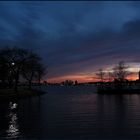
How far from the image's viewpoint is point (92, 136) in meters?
23.3

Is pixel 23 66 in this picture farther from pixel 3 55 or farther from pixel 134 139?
pixel 134 139

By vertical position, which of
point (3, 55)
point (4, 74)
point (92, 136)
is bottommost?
point (92, 136)

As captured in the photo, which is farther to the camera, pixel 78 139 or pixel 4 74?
pixel 4 74

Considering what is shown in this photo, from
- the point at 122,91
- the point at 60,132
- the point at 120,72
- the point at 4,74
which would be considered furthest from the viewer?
the point at 120,72

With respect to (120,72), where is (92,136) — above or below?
below

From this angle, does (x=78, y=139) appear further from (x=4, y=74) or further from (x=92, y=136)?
(x=4, y=74)

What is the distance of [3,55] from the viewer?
9856cm

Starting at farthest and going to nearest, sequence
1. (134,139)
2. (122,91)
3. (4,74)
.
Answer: (122,91), (4,74), (134,139)

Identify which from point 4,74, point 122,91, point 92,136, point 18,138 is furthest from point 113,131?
point 122,91

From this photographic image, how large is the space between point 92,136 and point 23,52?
8298 cm

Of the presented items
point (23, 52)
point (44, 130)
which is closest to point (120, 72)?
point (23, 52)

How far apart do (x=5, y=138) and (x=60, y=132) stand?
5.04 meters

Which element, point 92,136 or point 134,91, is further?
point 134,91

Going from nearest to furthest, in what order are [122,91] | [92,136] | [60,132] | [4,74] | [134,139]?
1. [134,139]
2. [92,136]
3. [60,132]
4. [4,74]
5. [122,91]
